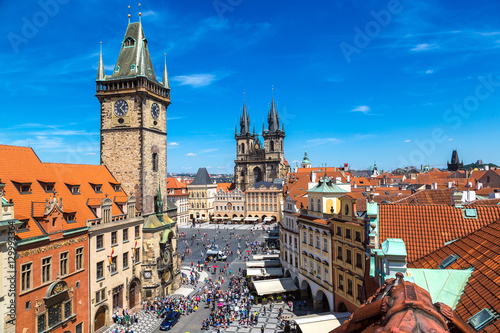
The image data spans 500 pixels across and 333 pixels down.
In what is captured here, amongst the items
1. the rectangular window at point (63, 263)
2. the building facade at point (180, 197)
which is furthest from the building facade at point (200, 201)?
the rectangular window at point (63, 263)

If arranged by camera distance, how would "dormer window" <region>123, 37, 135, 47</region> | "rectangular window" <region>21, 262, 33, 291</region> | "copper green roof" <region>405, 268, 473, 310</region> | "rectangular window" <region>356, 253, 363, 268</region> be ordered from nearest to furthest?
1. "copper green roof" <region>405, 268, 473, 310</region>
2. "rectangular window" <region>21, 262, 33, 291</region>
3. "rectangular window" <region>356, 253, 363, 268</region>
4. "dormer window" <region>123, 37, 135, 47</region>

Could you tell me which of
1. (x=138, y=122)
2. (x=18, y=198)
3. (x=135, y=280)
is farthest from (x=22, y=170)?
(x=135, y=280)

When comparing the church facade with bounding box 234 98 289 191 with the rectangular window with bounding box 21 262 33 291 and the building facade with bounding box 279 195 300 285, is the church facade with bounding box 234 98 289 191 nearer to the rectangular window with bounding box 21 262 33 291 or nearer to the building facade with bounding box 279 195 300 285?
the building facade with bounding box 279 195 300 285

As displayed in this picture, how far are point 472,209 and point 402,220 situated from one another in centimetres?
356

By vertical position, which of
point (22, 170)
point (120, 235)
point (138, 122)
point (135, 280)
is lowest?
point (135, 280)

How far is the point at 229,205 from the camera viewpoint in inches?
4245

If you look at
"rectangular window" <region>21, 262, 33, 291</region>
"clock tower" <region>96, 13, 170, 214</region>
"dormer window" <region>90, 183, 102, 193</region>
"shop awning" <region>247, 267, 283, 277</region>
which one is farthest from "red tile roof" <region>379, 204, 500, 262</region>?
"dormer window" <region>90, 183, 102, 193</region>

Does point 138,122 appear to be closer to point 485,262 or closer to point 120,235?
point 120,235

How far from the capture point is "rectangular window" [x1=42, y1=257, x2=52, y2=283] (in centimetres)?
2315

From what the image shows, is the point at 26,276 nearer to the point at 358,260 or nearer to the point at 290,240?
the point at 358,260

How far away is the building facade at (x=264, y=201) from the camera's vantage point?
101m

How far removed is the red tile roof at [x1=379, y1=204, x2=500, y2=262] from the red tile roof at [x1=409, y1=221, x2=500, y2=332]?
7.10ft

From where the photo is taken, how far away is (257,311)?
3359cm

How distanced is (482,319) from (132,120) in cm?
3607
